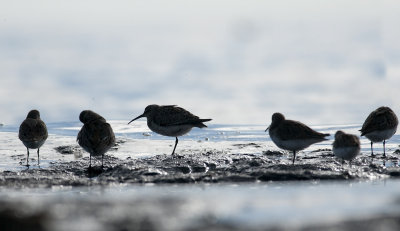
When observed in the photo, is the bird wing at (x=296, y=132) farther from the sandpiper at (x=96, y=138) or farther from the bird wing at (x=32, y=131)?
the bird wing at (x=32, y=131)

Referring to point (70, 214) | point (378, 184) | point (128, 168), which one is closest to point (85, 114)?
point (128, 168)

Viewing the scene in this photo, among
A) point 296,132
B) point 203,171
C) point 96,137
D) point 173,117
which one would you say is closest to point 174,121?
point 173,117

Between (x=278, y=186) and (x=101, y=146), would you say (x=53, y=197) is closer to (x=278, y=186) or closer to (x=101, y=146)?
(x=278, y=186)

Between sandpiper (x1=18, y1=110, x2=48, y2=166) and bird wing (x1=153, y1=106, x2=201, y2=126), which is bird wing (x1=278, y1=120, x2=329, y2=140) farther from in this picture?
sandpiper (x1=18, y1=110, x2=48, y2=166)

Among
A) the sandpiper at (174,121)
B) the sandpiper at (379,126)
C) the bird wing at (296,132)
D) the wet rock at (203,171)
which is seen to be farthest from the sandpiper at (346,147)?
the sandpiper at (174,121)

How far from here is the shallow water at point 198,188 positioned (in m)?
6.11

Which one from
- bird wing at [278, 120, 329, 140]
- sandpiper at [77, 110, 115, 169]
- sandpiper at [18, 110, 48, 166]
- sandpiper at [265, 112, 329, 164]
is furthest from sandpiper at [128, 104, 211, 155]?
bird wing at [278, 120, 329, 140]

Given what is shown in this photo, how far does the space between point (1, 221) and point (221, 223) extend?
1.91 metres

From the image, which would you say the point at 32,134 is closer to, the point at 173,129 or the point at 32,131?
the point at 32,131

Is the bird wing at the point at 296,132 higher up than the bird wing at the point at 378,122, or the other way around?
the bird wing at the point at 378,122

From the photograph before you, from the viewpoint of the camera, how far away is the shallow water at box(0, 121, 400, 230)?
20.0 ft

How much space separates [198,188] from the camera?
9555 mm

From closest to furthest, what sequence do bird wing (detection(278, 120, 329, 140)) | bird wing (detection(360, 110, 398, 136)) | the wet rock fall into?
the wet rock < bird wing (detection(278, 120, 329, 140)) < bird wing (detection(360, 110, 398, 136))

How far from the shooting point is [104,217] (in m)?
6.33
